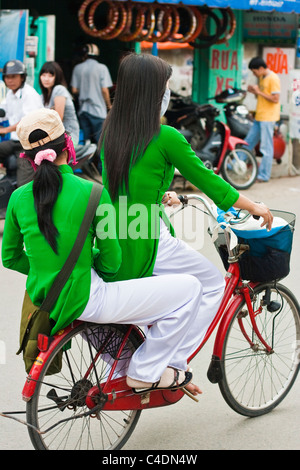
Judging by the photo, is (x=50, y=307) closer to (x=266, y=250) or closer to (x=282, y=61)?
(x=266, y=250)

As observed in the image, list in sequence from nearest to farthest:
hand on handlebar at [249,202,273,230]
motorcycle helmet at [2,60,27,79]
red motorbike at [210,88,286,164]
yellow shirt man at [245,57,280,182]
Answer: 1. hand on handlebar at [249,202,273,230]
2. motorcycle helmet at [2,60,27,79]
3. yellow shirt man at [245,57,280,182]
4. red motorbike at [210,88,286,164]

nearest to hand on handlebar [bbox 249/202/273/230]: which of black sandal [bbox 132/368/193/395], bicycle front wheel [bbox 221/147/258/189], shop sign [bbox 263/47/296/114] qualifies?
black sandal [bbox 132/368/193/395]

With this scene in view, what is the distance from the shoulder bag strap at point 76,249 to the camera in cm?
325

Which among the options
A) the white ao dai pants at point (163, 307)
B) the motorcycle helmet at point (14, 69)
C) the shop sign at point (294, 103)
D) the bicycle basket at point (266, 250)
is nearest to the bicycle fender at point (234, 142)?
the shop sign at point (294, 103)

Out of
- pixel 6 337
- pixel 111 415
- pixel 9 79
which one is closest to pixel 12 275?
pixel 6 337

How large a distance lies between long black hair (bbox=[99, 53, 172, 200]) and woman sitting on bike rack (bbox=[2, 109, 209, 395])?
10.3 inches

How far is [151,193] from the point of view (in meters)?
3.57

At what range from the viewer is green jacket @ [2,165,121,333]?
128 inches

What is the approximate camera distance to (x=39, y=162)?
3.25m

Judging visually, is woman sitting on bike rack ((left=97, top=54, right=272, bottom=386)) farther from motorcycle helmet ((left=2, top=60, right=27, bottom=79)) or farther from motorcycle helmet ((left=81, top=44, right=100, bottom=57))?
motorcycle helmet ((left=81, top=44, right=100, bottom=57))

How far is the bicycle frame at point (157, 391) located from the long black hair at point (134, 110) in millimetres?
704

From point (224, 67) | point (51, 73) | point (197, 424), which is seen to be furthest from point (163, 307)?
point (224, 67)

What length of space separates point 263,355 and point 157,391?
822mm
